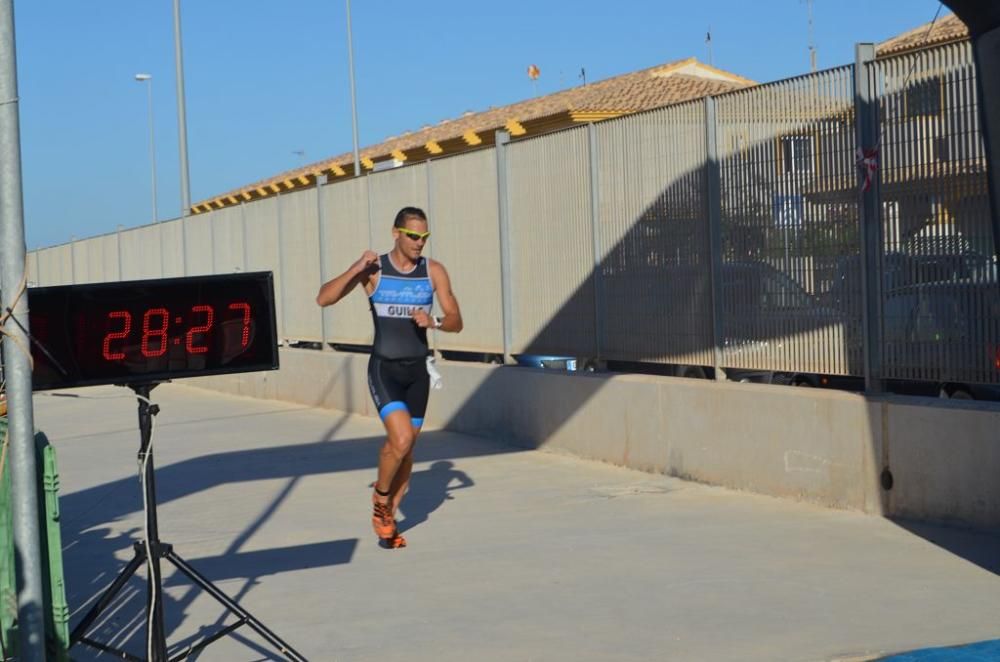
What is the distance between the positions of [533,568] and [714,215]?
148 inches

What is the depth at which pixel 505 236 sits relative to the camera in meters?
14.4

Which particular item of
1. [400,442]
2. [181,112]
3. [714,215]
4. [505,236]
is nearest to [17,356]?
[400,442]

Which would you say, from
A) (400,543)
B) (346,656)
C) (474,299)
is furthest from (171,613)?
(474,299)

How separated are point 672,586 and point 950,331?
8.05ft

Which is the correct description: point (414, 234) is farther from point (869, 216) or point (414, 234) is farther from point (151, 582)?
point (151, 582)

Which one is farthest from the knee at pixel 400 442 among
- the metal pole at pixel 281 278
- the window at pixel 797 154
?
the metal pole at pixel 281 278

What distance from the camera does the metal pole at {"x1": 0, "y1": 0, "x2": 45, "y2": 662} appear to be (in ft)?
14.5

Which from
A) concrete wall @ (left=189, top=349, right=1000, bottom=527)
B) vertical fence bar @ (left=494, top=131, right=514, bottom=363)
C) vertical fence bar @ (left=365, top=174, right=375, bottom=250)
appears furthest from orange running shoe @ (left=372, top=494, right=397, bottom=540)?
vertical fence bar @ (left=365, top=174, right=375, bottom=250)

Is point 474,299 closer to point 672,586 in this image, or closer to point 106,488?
point 106,488

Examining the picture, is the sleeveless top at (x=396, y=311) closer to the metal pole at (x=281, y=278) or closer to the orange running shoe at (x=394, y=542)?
the orange running shoe at (x=394, y=542)

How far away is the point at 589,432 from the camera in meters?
12.4

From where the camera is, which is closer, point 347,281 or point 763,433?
point 347,281

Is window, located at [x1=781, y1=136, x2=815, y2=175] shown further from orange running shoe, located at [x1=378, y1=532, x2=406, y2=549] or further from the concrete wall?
orange running shoe, located at [x1=378, y1=532, x2=406, y2=549]

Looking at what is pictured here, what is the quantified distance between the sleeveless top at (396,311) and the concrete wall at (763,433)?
2.66 metres
